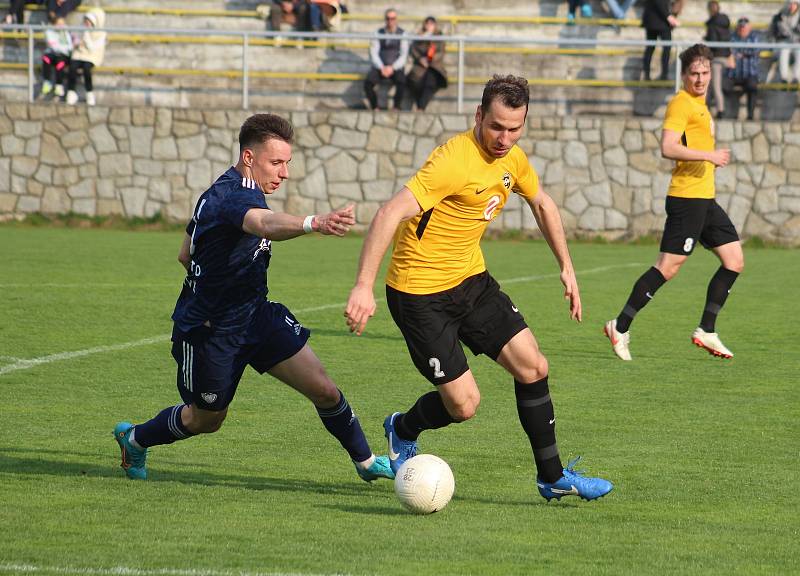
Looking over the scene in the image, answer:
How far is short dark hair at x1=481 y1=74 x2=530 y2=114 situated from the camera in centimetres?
585

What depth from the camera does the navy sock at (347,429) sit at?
6.45 m

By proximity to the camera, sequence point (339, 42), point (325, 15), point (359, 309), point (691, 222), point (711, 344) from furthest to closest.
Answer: point (325, 15) → point (339, 42) → point (691, 222) → point (711, 344) → point (359, 309)

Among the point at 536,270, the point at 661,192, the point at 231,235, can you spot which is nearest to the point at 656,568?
the point at 231,235

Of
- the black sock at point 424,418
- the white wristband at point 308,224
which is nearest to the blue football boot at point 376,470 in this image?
the black sock at point 424,418

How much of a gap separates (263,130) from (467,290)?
1195 millimetres

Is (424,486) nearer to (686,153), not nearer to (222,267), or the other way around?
(222,267)

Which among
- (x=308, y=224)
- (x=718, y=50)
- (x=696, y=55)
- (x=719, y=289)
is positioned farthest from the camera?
(x=718, y=50)

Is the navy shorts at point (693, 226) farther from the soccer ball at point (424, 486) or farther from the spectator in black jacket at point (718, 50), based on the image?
the spectator in black jacket at point (718, 50)

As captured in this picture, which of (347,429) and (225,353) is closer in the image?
(225,353)

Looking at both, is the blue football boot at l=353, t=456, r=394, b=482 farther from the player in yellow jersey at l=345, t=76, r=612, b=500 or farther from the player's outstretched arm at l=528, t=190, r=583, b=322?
the player's outstretched arm at l=528, t=190, r=583, b=322

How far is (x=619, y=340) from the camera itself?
10.5 m

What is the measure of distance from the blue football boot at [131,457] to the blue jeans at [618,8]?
20183mm

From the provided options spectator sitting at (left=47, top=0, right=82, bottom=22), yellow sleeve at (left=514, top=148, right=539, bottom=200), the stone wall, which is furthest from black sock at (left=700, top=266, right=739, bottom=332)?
spectator sitting at (left=47, top=0, right=82, bottom=22)

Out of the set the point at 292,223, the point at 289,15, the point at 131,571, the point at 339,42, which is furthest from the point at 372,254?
the point at 289,15
